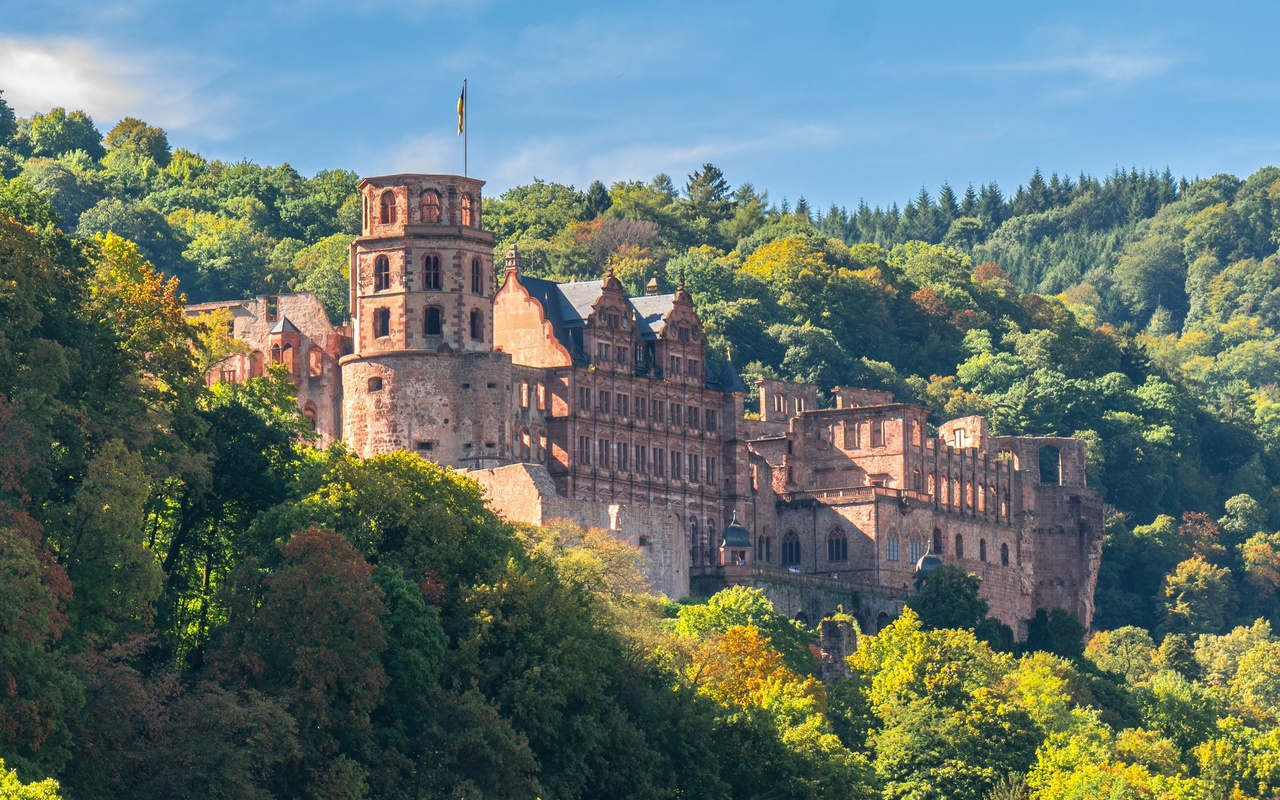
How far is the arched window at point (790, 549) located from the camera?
146 m

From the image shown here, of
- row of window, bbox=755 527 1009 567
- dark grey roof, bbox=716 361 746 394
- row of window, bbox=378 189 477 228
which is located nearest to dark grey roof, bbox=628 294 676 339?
dark grey roof, bbox=716 361 746 394

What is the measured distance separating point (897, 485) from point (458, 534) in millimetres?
A: 57345

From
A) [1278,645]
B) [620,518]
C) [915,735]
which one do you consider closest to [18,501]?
[915,735]

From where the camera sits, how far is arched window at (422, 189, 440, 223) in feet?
431

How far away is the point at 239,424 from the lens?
99.7 meters

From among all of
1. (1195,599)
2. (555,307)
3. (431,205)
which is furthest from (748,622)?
(1195,599)

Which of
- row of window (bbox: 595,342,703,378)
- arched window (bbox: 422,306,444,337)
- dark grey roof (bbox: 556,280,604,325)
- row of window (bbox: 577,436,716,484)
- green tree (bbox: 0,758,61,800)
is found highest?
dark grey roof (bbox: 556,280,604,325)

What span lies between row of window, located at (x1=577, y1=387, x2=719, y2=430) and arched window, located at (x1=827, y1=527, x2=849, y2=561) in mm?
7553

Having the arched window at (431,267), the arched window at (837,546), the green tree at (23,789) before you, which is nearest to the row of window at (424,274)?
the arched window at (431,267)

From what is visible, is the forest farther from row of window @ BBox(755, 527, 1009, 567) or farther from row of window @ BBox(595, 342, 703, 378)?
row of window @ BBox(595, 342, 703, 378)

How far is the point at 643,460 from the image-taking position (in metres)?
141

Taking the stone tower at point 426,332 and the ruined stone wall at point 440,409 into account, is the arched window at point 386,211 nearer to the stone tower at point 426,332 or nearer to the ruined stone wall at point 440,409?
the stone tower at point 426,332

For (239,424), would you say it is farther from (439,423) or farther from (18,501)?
(439,423)

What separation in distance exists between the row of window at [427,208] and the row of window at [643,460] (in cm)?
1177
